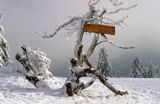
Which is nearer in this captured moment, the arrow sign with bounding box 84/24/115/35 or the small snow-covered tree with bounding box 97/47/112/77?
the arrow sign with bounding box 84/24/115/35

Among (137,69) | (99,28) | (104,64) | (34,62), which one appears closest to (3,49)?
(34,62)

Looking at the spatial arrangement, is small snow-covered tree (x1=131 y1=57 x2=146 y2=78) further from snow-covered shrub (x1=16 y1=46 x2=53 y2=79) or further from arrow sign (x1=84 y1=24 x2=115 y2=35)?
arrow sign (x1=84 y1=24 x2=115 y2=35)

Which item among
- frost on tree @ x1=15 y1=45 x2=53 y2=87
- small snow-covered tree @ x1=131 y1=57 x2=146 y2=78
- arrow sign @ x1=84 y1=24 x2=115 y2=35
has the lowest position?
small snow-covered tree @ x1=131 y1=57 x2=146 y2=78

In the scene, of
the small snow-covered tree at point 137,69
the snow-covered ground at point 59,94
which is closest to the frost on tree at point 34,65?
the snow-covered ground at point 59,94

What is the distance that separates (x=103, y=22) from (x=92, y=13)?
0.69 meters

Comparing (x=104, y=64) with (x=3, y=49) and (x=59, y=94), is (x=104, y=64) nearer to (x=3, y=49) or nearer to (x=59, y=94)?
(x=3, y=49)

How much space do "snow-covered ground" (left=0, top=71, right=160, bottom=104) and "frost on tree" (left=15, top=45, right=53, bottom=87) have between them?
44 cm

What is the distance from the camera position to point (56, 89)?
19.5 metres

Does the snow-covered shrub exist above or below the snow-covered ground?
above

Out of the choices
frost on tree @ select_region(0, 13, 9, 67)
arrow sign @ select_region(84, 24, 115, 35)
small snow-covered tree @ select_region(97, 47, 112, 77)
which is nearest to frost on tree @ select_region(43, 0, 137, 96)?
arrow sign @ select_region(84, 24, 115, 35)

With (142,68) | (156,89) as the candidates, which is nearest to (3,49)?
(156,89)

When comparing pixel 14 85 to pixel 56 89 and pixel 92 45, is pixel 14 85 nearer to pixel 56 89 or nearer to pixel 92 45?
pixel 56 89

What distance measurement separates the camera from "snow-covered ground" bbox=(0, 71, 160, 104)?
17844 millimetres

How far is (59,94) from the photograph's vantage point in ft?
62.3
